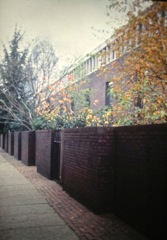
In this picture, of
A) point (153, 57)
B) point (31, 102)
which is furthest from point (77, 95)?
point (153, 57)

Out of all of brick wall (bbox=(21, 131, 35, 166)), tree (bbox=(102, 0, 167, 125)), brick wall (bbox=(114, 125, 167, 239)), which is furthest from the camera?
brick wall (bbox=(21, 131, 35, 166))

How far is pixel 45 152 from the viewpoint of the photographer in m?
12.6

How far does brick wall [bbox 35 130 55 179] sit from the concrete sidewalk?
109 inches

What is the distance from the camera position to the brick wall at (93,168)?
6.47 meters

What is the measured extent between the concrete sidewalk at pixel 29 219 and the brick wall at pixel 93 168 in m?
0.88

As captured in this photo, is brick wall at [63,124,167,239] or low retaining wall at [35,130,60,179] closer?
brick wall at [63,124,167,239]

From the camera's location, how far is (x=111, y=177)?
654 centimetres

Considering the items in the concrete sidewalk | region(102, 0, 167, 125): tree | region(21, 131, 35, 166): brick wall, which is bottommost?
the concrete sidewalk

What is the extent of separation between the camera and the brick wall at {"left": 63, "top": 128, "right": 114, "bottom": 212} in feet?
21.2

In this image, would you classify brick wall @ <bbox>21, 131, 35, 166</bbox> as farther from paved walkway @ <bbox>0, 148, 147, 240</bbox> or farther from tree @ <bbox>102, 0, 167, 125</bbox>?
paved walkway @ <bbox>0, 148, 147, 240</bbox>

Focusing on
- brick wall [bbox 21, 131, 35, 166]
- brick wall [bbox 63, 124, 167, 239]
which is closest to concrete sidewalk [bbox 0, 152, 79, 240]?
brick wall [bbox 63, 124, 167, 239]

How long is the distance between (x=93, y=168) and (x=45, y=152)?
618 centimetres

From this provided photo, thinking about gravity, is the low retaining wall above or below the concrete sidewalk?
above

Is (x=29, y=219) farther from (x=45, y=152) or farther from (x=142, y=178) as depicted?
(x=45, y=152)
